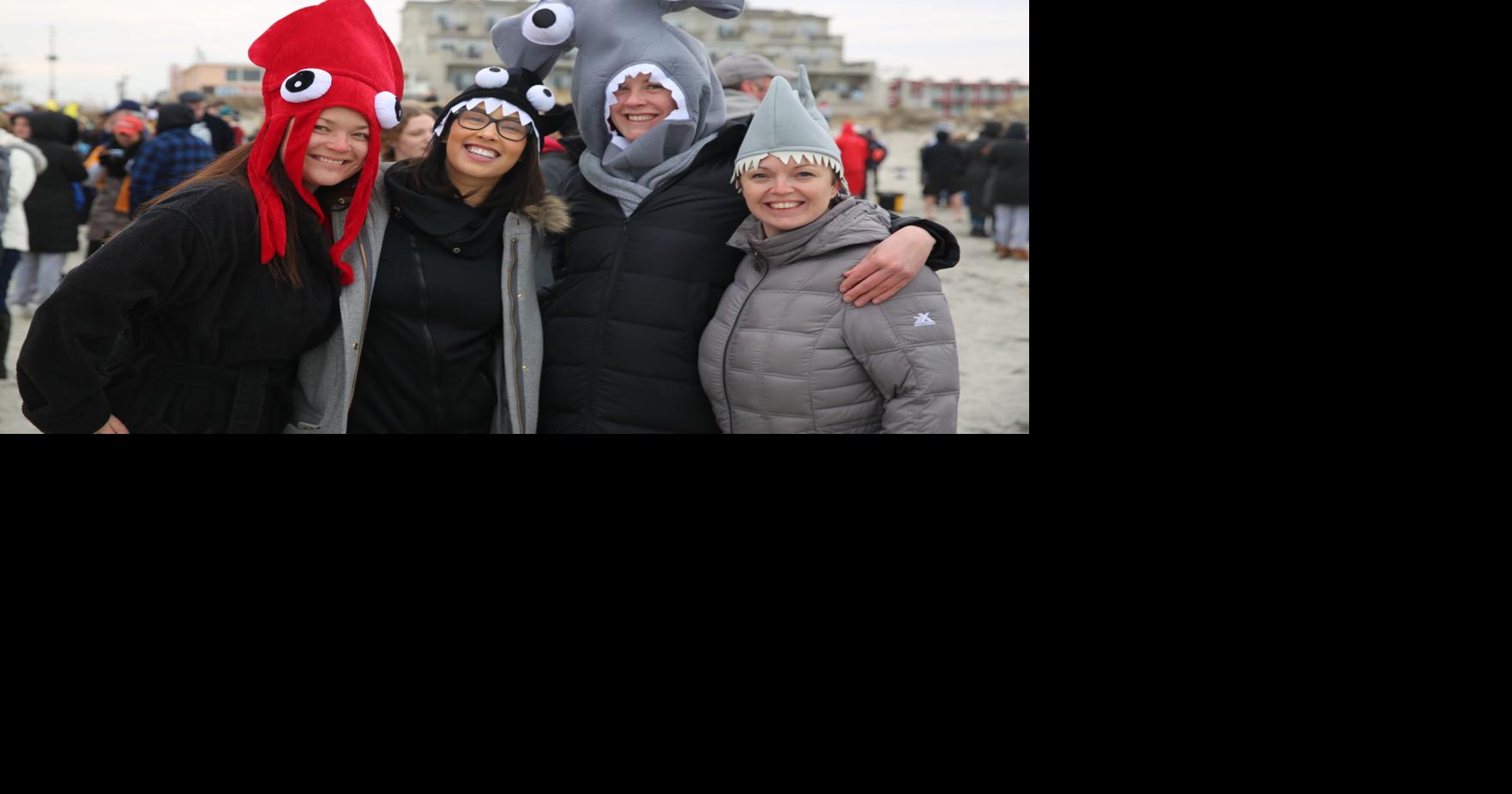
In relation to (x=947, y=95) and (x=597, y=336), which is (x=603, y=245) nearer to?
(x=597, y=336)

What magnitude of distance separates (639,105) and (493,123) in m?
0.40

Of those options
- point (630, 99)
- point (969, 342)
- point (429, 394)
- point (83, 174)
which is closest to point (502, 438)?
point (429, 394)

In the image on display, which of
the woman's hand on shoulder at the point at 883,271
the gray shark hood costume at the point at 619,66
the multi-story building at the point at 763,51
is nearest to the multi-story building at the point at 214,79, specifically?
the gray shark hood costume at the point at 619,66

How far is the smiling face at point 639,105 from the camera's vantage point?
251 centimetres

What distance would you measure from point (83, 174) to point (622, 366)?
20.3 feet

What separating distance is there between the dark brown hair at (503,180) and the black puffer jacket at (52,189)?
5.68 meters

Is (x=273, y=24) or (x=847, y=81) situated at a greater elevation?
(x=847, y=81)

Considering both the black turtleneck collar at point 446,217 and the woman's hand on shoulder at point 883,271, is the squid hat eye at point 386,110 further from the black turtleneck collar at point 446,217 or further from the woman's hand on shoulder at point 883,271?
the woman's hand on shoulder at point 883,271

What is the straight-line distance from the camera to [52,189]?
6.74m

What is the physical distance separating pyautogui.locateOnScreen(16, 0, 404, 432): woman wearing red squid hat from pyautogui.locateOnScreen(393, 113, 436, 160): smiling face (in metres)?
2.34

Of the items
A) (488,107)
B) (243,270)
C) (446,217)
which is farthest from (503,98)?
(243,270)

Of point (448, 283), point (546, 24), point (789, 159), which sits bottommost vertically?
point (448, 283)

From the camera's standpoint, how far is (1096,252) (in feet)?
6.20

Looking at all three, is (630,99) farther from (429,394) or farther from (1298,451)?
(1298,451)
